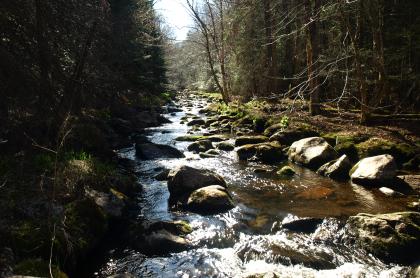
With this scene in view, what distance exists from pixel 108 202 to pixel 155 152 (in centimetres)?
561

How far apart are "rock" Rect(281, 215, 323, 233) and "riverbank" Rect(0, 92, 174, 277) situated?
3.25 meters

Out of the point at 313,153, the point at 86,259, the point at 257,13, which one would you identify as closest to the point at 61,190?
the point at 86,259

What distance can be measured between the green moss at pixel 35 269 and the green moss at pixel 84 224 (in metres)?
0.78

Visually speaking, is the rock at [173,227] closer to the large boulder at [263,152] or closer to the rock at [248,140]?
the large boulder at [263,152]

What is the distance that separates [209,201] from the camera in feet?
27.4

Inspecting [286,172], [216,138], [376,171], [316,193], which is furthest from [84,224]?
[216,138]

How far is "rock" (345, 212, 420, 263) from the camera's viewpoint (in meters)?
6.32

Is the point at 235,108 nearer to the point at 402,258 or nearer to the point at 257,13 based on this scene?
the point at 257,13

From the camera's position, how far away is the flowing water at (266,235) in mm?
6062

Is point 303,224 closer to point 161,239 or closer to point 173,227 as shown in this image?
point 173,227

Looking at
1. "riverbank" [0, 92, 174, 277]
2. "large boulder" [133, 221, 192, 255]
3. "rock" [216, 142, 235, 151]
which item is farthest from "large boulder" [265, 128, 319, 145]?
"large boulder" [133, 221, 192, 255]

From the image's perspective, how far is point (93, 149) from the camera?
1129 centimetres

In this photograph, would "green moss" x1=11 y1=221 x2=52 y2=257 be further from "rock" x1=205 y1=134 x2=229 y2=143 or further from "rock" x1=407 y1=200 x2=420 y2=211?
"rock" x1=205 y1=134 x2=229 y2=143

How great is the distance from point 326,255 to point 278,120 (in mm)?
10975
